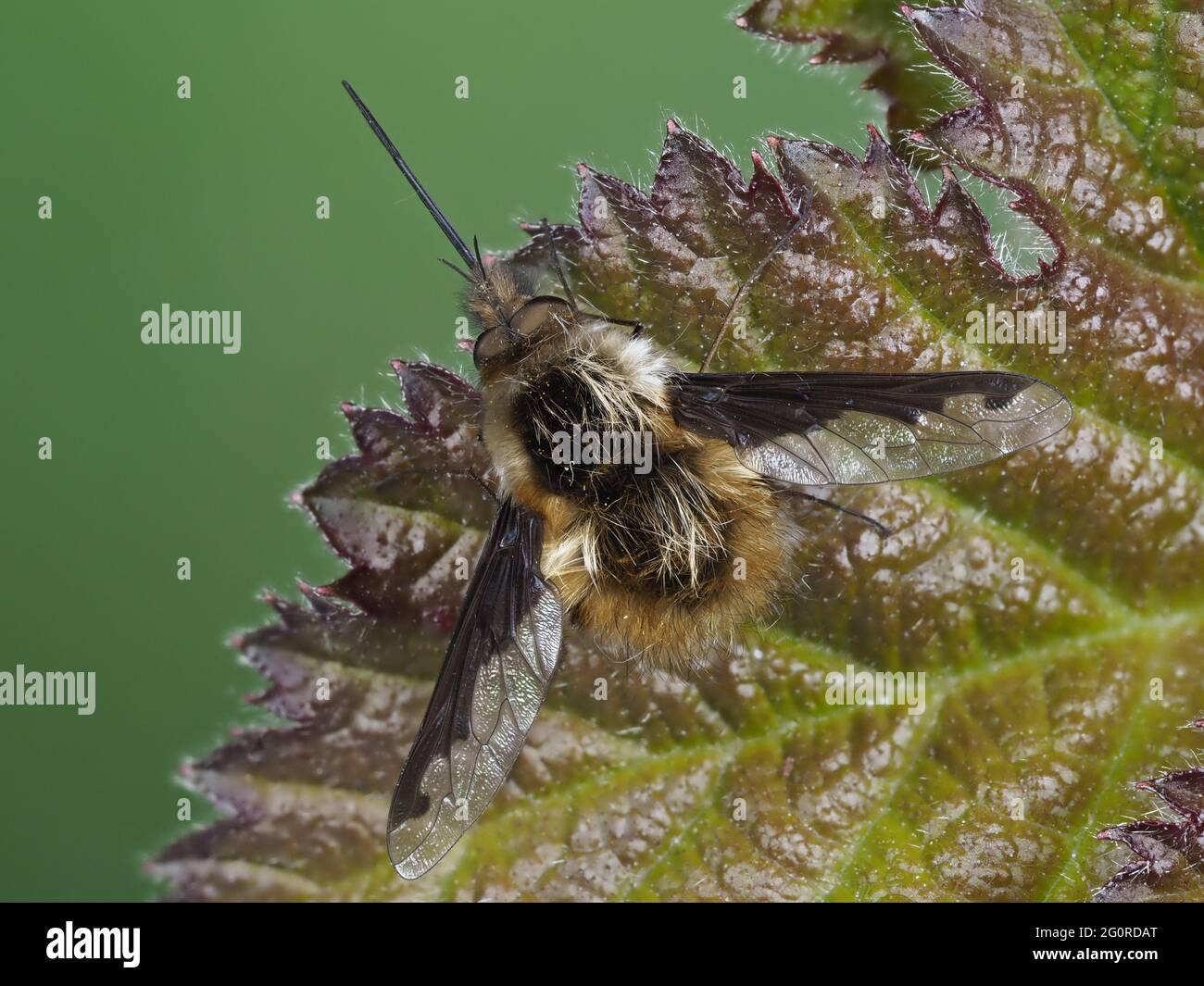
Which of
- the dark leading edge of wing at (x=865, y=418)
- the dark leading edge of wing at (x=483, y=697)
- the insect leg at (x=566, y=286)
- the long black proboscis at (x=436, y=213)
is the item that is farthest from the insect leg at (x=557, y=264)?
the dark leading edge of wing at (x=483, y=697)

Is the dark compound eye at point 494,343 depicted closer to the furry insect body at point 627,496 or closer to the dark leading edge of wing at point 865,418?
the furry insect body at point 627,496

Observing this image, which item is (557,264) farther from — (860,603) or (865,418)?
(860,603)

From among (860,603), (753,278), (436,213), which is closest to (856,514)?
(860,603)

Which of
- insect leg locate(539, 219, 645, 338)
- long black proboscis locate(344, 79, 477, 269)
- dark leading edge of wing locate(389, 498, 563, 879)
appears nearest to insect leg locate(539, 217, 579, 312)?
insect leg locate(539, 219, 645, 338)

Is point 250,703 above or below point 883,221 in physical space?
below
